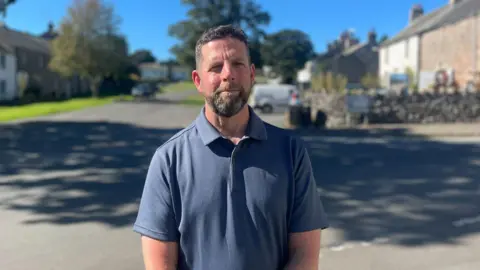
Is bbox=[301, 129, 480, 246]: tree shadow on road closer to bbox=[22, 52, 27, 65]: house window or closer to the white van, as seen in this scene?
the white van

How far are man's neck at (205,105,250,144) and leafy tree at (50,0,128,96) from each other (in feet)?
151

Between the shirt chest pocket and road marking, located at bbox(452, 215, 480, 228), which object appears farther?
road marking, located at bbox(452, 215, 480, 228)

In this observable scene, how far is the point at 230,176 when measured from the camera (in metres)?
2.03

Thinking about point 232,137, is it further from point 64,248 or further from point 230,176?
point 64,248

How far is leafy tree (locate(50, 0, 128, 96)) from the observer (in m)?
45.5

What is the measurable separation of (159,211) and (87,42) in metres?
46.7

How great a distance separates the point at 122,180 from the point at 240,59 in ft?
24.5

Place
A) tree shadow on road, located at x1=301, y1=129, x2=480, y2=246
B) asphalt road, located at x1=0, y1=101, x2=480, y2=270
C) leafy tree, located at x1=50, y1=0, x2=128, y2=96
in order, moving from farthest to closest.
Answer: leafy tree, located at x1=50, y1=0, x2=128, y2=96, tree shadow on road, located at x1=301, y1=129, x2=480, y2=246, asphalt road, located at x1=0, y1=101, x2=480, y2=270

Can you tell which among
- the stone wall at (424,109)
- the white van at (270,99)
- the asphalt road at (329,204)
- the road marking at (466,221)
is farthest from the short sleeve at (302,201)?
the white van at (270,99)

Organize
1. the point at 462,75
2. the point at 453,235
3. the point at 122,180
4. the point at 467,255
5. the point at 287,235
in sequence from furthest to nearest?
the point at 462,75 → the point at 122,180 → the point at 453,235 → the point at 467,255 → the point at 287,235

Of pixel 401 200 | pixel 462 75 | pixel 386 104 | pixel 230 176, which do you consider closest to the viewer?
pixel 230 176

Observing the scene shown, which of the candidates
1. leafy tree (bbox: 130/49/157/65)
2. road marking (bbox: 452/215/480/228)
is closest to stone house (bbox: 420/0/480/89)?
road marking (bbox: 452/215/480/228)

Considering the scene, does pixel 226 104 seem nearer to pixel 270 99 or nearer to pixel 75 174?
pixel 75 174

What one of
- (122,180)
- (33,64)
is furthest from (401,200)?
(33,64)
